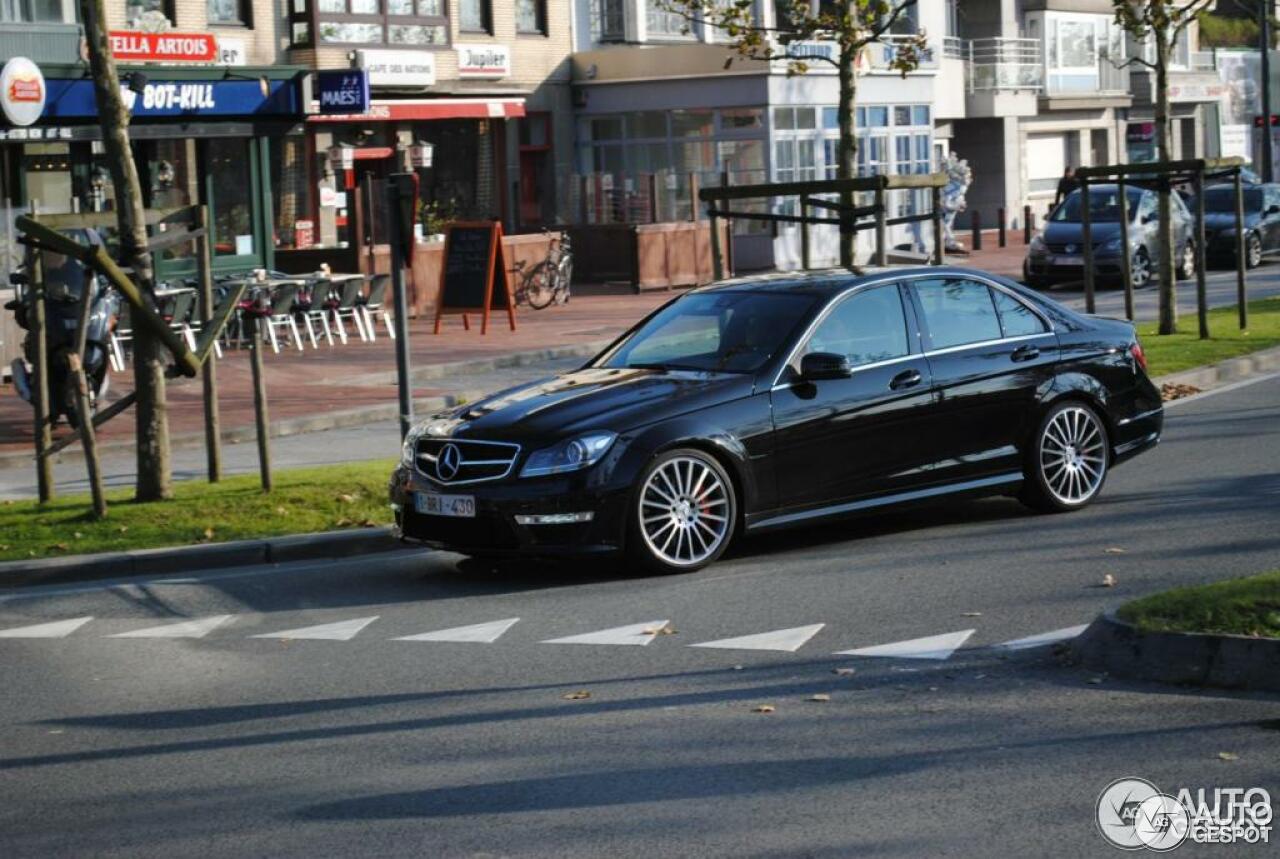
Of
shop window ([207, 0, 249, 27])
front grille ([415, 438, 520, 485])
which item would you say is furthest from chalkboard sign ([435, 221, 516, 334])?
front grille ([415, 438, 520, 485])

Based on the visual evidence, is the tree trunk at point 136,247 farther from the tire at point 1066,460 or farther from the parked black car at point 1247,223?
the parked black car at point 1247,223

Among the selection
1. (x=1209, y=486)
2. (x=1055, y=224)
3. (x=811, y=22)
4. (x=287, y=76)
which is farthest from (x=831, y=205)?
(x=1055, y=224)

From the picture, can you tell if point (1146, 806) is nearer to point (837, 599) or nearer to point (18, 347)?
point (837, 599)

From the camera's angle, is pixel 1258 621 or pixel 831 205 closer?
pixel 1258 621

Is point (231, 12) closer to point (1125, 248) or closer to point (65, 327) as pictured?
point (65, 327)

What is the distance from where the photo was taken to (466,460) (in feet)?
35.3

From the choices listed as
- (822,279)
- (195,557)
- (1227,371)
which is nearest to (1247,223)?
(1227,371)

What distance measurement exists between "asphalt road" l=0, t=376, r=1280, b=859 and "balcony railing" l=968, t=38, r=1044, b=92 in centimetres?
4527

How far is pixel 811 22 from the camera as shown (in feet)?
65.7

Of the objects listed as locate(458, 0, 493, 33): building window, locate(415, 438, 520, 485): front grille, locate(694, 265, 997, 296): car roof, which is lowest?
locate(415, 438, 520, 485): front grille

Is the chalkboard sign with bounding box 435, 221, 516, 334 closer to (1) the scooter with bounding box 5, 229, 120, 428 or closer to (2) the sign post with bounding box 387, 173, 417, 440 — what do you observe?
(1) the scooter with bounding box 5, 229, 120, 428

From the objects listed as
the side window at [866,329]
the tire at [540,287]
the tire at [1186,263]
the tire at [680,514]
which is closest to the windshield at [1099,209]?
the tire at [1186,263]

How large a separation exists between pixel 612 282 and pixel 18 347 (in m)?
16.8

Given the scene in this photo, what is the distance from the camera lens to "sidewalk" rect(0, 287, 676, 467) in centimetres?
1867
